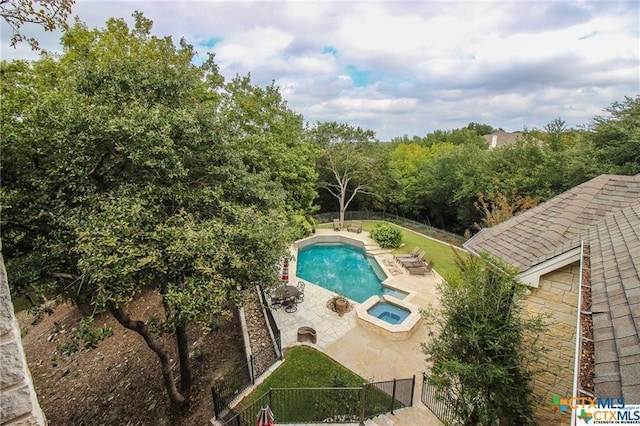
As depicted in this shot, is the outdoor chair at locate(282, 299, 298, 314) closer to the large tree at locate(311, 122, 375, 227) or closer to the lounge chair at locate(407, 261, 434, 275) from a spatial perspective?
the lounge chair at locate(407, 261, 434, 275)

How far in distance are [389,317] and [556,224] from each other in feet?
24.9

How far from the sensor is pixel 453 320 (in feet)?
20.5

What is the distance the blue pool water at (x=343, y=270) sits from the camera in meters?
16.4

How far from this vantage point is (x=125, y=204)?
569cm

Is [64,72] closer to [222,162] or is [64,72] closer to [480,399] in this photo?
[222,162]

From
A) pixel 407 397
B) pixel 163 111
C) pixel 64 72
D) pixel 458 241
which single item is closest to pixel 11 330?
pixel 163 111

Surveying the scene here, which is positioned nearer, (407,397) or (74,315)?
(407,397)

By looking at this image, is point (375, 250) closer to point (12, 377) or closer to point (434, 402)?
point (434, 402)

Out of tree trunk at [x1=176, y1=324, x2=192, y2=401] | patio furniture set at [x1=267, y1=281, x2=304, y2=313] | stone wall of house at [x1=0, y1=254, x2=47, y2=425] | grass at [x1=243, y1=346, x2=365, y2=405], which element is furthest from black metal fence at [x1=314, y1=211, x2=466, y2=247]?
stone wall of house at [x1=0, y1=254, x2=47, y2=425]

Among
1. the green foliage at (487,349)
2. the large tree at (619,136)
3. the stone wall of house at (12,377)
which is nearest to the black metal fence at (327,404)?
the green foliage at (487,349)

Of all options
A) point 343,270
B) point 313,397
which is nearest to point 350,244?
point 343,270

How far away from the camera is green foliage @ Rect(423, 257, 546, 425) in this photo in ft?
17.8

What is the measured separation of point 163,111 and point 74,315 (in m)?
13.0

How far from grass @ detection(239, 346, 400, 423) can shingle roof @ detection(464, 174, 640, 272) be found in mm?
5120
